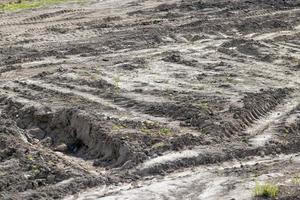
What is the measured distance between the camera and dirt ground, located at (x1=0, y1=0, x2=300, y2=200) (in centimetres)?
1053

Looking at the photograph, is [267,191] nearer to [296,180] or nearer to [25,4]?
[296,180]

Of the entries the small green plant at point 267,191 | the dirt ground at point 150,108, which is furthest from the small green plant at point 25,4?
the small green plant at point 267,191

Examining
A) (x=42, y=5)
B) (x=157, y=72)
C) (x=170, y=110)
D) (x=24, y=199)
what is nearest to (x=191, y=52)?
(x=157, y=72)

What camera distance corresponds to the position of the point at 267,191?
31.2 ft

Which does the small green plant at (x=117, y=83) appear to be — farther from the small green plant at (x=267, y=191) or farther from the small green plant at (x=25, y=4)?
the small green plant at (x=25, y=4)

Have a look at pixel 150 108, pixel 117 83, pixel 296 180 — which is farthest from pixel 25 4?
pixel 296 180

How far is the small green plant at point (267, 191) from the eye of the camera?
372 inches

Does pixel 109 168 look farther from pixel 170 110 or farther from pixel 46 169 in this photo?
pixel 170 110

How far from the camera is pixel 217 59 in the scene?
61.8 ft

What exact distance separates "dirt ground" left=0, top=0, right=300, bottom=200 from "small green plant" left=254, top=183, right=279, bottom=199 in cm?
10

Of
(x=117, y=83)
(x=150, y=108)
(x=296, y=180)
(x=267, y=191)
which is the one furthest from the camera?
(x=117, y=83)

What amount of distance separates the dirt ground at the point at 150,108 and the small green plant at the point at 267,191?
4.0 inches

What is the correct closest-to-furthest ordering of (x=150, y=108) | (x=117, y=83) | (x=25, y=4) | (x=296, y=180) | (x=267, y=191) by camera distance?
(x=267, y=191)
(x=296, y=180)
(x=150, y=108)
(x=117, y=83)
(x=25, y=4)

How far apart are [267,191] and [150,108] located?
481cm
